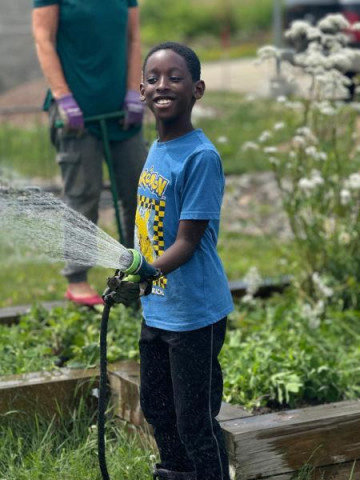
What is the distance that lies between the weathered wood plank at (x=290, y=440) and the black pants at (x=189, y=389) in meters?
0.15

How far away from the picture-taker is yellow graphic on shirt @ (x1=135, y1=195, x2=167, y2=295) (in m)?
3.79

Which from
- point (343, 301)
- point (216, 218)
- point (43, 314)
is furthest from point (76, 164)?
point (216, 218)

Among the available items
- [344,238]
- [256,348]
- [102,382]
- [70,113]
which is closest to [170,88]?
[102,382]

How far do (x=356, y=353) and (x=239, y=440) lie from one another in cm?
133

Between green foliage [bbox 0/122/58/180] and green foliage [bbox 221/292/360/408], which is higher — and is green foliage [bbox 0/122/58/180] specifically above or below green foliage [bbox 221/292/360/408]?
above

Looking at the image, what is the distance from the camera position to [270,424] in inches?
161

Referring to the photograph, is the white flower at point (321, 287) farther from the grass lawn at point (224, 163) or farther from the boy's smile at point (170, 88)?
the boy's smile at point (170, 88)

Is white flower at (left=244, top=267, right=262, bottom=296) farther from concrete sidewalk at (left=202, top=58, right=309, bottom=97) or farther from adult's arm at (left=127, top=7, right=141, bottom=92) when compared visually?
concrete sidewalk at (left=202, top=58, right=309, bottom=97)

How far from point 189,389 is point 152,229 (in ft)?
1.83

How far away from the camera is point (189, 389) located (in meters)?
3.76

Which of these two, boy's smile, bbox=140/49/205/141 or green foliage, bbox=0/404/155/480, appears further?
green foliage, bbox=0/404/155/480

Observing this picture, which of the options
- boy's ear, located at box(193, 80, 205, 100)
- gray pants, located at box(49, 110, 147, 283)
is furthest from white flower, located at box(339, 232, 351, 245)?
boy's ear, located at box(193, 80, 205, 100)

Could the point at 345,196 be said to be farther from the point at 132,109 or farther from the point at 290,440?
the point at 290,440

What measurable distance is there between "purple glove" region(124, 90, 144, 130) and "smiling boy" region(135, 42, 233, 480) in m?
1.82
